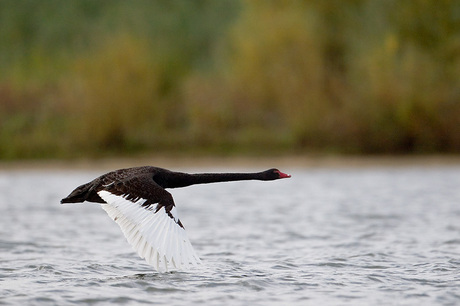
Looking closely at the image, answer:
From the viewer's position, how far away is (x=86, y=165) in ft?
109

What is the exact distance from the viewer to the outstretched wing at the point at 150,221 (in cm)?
836

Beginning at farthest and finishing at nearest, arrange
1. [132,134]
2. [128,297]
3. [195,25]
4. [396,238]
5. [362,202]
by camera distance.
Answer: [195,25] → [132,134] → [362,202] → [396,238] → [128,297]

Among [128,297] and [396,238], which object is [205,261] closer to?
[128,297]

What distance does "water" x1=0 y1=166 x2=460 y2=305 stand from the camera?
829 centimetres

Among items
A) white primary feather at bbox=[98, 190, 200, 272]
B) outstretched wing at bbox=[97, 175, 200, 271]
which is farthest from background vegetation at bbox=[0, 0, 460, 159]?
white primary feather at bbox=[98, 190, 200, 272]

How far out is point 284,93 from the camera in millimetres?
34219

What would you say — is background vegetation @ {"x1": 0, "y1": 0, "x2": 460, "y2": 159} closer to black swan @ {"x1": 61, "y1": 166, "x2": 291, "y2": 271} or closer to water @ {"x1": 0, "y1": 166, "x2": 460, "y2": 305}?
water @ {"x1": 0, "y1": 166, "x2": 460, "y2": 305}

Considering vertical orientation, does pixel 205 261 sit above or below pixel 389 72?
below

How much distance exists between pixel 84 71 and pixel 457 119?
15.3 m

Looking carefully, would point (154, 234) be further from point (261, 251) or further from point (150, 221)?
point (261, 251)

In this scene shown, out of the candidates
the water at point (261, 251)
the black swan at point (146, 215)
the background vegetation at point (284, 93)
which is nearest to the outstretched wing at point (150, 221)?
the black swan at point (146, 215)

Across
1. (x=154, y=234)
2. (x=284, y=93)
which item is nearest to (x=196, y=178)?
(x=154, y=234)

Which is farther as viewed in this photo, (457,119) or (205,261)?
(457,119)

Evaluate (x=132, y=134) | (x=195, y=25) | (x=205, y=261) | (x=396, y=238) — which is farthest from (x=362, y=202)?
(x=195, y=25)
